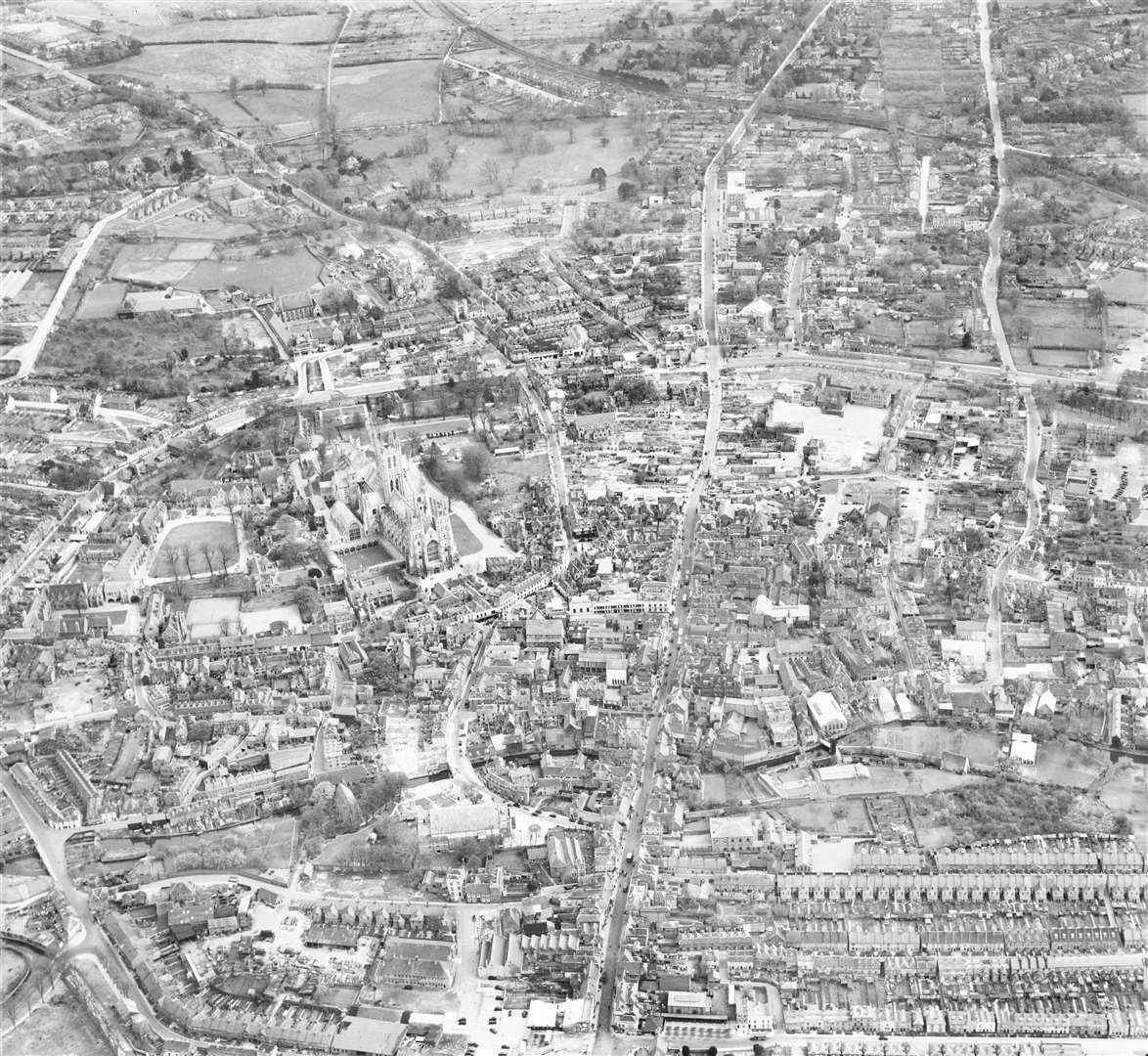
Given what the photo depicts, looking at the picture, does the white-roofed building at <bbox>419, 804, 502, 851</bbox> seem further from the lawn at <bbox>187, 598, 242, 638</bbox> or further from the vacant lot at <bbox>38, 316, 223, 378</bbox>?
the vacant lot at <bbox>38, 316, 223, 378</bbox>

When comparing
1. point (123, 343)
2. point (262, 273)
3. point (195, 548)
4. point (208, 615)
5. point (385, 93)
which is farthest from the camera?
point (385, 93)

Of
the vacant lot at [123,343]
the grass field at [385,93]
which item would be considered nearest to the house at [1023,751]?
the vacant lot at [123,343]

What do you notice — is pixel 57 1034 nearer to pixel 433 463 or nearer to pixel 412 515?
pixel 412 515

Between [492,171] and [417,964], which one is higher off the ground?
[492,171]

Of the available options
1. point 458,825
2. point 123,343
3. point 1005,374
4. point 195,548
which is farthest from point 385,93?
point 458,825

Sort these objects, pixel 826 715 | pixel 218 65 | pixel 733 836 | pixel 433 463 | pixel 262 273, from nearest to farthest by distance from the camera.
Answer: pixel 733 836
pixel 826 715
pixel 433 463
pixel 262 273
pixel 218 65

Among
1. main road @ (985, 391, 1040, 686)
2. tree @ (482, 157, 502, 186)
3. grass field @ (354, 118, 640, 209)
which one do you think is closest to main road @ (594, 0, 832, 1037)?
grass field @ (354, 118, 640, 209)
